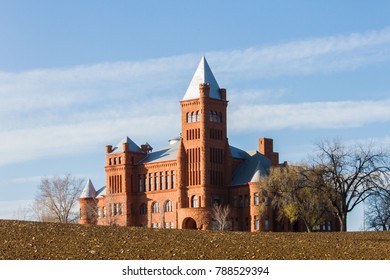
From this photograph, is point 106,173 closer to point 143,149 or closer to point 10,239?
point 143,149

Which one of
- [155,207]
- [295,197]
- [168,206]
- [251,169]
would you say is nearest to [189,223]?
[168,206]

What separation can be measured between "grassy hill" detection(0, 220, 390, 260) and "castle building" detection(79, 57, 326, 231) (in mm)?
70531

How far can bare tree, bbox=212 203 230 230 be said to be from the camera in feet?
391

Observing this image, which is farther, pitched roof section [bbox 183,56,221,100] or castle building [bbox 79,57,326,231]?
pitched roof section [bbox 183,56,221,100]

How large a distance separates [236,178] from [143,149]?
17644mm

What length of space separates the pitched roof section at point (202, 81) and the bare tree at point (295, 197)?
58.7 ft

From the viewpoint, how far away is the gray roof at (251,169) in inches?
4823

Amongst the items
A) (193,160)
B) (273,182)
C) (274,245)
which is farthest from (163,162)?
(274,245)

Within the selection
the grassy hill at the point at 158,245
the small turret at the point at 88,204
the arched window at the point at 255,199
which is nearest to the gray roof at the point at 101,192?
the small turret at the point at 88,204

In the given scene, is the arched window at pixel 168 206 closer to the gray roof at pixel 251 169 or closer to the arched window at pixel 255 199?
the gray roof at pixel 251 169

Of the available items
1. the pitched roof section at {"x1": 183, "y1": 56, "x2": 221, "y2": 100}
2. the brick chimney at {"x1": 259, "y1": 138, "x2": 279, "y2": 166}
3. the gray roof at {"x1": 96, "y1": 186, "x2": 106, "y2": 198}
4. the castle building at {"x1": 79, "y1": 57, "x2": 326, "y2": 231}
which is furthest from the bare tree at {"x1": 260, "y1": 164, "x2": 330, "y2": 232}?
the gray roof at {"x1": 96, "y1": 186, "x2": 106, "y2": 198}

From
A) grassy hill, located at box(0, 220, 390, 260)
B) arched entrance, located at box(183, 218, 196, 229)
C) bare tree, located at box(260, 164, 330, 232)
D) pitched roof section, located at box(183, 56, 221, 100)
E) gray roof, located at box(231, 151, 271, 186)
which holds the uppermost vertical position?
pitched roof section, located at box(183, 56, 221, 100)

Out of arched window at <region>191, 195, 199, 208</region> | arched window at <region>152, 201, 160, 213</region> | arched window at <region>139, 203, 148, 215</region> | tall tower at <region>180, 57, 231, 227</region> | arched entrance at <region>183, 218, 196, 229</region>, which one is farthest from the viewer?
arched window at <region>139, 203, 148, 215</region>

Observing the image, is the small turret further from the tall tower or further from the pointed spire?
the tall tower
